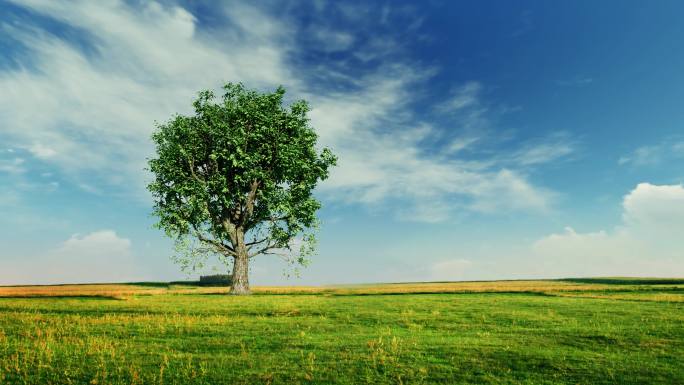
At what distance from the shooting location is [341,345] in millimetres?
23500

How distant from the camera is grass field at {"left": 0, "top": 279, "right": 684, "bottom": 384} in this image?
18531 mm

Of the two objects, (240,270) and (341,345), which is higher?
(240,270)

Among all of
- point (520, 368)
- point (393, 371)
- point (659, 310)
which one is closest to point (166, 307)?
point (393, 371)

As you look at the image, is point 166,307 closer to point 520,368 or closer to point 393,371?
point 393,371

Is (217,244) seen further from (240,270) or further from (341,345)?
(341,345)

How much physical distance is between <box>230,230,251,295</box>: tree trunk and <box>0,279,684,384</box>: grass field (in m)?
18.0

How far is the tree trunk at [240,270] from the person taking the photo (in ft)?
187

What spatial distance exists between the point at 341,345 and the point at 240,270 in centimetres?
3644

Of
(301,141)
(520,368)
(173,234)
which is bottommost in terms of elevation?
(520,368)

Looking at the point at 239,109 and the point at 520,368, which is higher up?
the point at 239,109

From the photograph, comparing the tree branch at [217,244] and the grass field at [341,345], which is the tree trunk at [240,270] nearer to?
the tree branch at [217,244]

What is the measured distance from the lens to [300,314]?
117ft

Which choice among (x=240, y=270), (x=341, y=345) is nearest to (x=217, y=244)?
(x=240, y=270)

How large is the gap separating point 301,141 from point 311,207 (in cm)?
842
